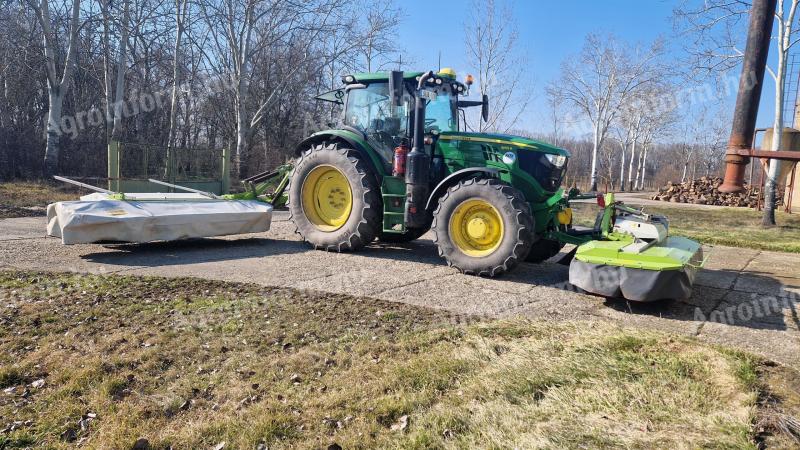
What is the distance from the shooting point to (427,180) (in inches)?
252

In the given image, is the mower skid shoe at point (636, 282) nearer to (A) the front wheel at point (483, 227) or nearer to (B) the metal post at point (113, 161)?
(A) the front wheel at point (483, 227)

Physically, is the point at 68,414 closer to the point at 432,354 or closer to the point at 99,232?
the point at 432,354

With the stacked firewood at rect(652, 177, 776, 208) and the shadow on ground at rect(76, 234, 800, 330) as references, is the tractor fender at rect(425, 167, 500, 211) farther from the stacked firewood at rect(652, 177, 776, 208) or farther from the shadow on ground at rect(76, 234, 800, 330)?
the stacked firewood at rect(652, 177, 776, 208)

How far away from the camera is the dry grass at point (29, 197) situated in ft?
33.8

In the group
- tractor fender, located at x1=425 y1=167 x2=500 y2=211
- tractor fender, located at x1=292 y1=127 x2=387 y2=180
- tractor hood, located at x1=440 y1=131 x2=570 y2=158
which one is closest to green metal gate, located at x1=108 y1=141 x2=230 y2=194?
tractor fender, located at x1=292 y1=127 x2=387 y2=180

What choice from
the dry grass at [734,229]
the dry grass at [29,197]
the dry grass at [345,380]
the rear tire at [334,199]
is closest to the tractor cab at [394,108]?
the rear tire at [334,199]

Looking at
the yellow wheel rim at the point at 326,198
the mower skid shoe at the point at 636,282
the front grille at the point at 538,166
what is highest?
the front grille at the point at 538,166

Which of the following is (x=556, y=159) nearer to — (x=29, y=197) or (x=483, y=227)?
(x=483, y=227)

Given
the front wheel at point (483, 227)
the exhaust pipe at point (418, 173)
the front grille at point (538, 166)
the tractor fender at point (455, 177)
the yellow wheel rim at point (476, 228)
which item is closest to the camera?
the front wheel at point (483, 227)

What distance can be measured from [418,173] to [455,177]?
1.43 feet

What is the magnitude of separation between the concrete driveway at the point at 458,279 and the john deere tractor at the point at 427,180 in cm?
34

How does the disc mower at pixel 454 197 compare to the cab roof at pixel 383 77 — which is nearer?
the disc mower at pixel 454 197

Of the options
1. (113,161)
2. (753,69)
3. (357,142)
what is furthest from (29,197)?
(753,69)

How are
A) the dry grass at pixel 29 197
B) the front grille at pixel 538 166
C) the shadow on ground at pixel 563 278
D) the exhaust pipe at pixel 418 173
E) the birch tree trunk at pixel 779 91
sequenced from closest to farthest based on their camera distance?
the shadow on ground at pixel 563 278
the front grille at pixel 538 166
the exhaust pipe at pixel 418 173
the dry grass at pixel 29 197
the birch tree trunk at pixel 779 91
